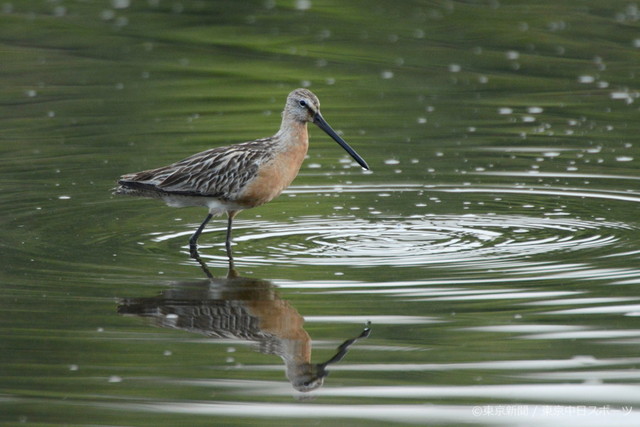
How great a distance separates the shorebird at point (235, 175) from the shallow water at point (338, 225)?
0.35m

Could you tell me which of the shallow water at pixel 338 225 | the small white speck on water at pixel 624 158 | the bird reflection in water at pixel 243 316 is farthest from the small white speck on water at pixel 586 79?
the bird reflection in water at pixel 243 316

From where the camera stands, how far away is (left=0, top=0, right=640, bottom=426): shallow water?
6727 mm

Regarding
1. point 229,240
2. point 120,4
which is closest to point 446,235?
point 229,240

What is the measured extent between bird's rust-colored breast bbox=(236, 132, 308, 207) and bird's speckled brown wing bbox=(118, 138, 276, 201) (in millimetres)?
51

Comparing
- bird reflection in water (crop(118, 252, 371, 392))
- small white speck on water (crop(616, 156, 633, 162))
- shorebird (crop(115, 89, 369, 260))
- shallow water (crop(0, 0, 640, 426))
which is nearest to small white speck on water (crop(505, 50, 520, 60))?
shallow water (crop(0, 0, 640, 426))

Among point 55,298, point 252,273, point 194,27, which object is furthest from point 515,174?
point 194,27

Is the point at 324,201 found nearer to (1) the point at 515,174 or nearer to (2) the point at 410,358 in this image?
(1) the point at 515,174

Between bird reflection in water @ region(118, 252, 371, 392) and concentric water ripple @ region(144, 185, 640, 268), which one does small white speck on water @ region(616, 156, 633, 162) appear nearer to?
concentric water ripple @ region(144, 185, 640, 268)

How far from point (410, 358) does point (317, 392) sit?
2.38 ft

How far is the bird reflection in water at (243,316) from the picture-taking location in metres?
7.14

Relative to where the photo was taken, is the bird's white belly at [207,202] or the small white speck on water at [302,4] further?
the small white speck on water at [302,4]

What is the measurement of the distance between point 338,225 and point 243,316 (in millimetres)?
2785

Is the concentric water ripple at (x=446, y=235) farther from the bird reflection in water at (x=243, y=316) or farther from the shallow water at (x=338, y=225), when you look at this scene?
the bird reflection in water at (x=243, y=316)

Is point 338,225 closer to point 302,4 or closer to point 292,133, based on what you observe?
point 292,133
